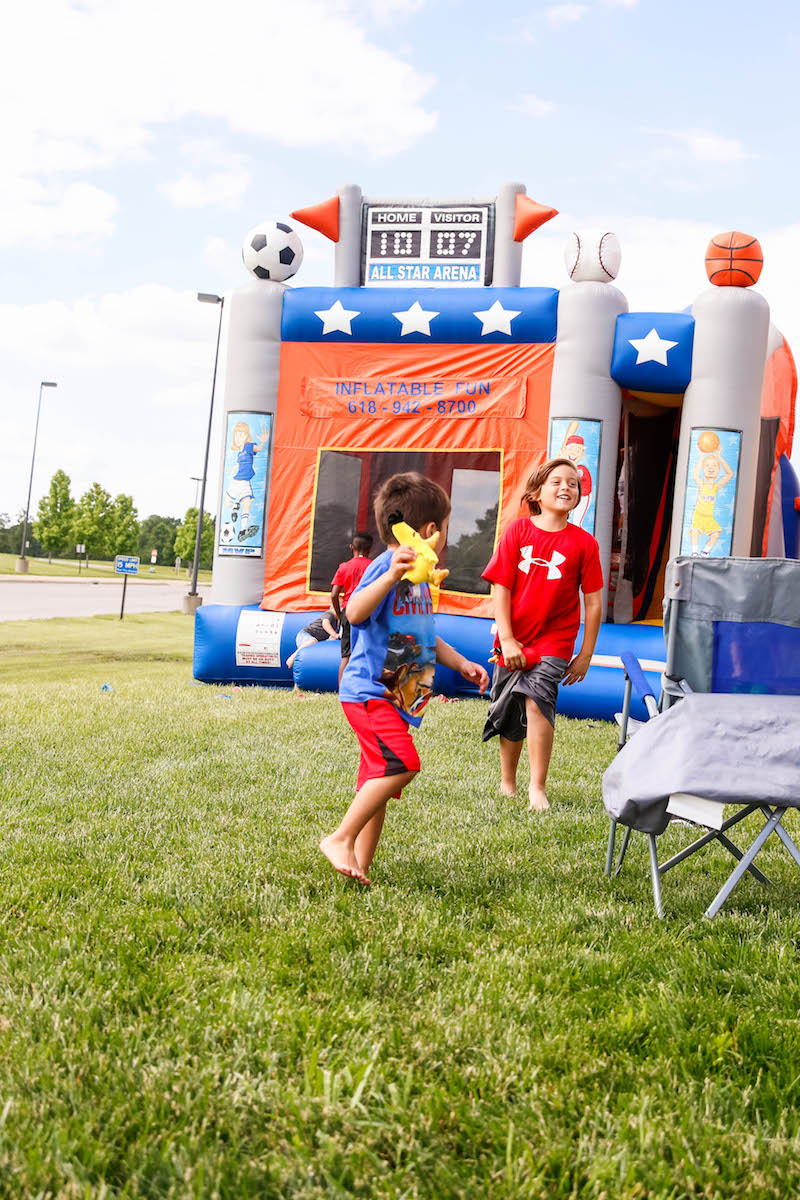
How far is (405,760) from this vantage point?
325cm

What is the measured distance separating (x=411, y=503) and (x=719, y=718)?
1.27 meters

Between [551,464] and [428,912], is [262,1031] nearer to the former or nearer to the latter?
[428,912]

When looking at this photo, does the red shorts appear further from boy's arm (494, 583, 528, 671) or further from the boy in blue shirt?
boy's arm (494, 583, 528, 671)

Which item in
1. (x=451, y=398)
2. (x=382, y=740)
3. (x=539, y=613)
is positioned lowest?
(x=382, y=740)

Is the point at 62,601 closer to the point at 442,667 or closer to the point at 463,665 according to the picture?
the point at 442,667

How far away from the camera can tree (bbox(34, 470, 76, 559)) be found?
5491 cm

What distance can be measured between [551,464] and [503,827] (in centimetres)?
179

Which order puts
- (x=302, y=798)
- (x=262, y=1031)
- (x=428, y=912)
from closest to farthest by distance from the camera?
(x=262, y=1031) → (x=428, y=912) → (x=302, y=798)

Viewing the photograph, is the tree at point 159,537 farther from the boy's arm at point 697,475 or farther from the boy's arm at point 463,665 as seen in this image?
the boy's arm at point 463,665

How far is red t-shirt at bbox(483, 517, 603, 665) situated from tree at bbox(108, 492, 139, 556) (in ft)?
183

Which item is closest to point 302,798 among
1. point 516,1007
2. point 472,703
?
point 516,1007

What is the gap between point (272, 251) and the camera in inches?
368

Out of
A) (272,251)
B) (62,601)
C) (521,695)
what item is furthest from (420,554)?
(62,601)

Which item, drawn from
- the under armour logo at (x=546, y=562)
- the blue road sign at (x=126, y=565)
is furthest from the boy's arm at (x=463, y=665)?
the blue road sign at (x=126, y=565)
